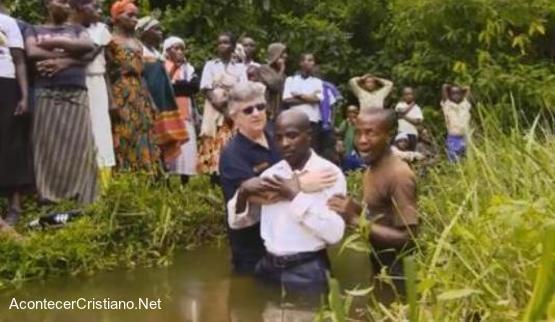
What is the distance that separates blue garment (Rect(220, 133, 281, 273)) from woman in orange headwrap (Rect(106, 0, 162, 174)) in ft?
4.96

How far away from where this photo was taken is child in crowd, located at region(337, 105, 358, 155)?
34.6 feet

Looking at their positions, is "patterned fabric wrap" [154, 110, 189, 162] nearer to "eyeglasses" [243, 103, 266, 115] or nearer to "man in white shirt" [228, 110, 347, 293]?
"eyeglasses" [243, 103, 266, 115]

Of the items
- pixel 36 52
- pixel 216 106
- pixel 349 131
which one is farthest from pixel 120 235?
pixel 349 131

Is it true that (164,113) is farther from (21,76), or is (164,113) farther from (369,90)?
(369,90)

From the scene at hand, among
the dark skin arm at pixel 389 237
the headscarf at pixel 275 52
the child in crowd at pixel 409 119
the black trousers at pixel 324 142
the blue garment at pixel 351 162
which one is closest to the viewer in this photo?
the dark skin arm at pixel 389 237

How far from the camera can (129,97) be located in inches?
252

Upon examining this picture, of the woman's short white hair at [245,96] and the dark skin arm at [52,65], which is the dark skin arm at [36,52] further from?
the woman's short white hair at [245,96]

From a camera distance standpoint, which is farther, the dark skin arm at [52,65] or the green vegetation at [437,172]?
the dark skin arm at [52,65]

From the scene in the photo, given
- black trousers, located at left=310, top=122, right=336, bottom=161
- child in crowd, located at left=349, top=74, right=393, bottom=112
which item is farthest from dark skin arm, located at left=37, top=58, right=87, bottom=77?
child in crowd, located at left=349, top=74, right=393, bottom=112

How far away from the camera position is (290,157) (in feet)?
15.4

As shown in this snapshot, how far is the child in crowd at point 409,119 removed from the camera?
10.2 meters

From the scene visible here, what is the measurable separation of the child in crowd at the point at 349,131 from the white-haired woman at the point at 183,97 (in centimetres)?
276

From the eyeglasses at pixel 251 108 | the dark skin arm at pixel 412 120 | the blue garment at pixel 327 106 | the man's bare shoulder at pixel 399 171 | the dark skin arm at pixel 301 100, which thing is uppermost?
the eyeglasses at pixel 251 108


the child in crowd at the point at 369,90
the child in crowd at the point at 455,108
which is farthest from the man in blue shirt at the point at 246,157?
the child in crowd at the point at 369,90
